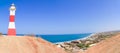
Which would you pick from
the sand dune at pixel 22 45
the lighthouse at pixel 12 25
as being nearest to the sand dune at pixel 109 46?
the sand dune at pixel 22 45

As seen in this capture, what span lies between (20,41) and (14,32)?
268 cm

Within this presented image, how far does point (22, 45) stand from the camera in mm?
13008

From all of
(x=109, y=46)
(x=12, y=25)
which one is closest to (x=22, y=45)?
(x=12, y=25)

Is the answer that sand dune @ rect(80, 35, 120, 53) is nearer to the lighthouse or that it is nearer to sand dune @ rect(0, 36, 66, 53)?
sand dune @ rect(0, 36, 66, 53)

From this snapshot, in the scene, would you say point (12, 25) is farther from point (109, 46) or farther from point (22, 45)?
point (109, 46)

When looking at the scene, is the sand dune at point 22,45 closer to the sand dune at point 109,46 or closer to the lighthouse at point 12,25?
the sand dune at point 109,46

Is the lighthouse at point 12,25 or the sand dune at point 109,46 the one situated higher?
the lighthouse at point 12,25

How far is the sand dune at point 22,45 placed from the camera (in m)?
12.6

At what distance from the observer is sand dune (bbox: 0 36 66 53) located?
498 inches

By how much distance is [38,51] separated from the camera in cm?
1319

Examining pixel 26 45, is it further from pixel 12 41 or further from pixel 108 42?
pixel 108 42

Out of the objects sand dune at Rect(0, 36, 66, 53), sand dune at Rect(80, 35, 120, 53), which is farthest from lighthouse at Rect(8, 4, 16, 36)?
sand dune at Rect(80, 35, 120, 53)

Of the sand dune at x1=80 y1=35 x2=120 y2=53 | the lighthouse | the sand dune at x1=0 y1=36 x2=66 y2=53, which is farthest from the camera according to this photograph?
the lighthouse

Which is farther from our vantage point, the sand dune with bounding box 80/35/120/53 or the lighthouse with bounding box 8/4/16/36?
the lighthouse with bounding box 8/4/16/36
